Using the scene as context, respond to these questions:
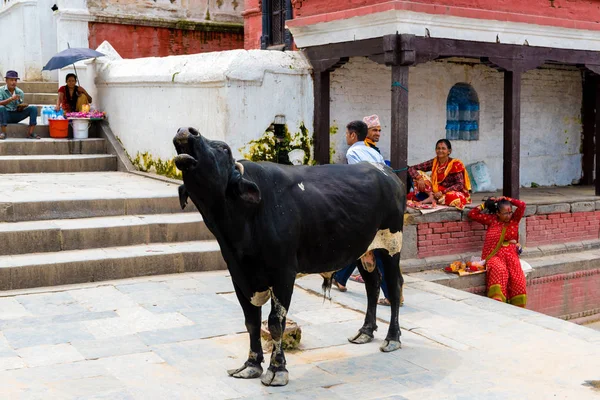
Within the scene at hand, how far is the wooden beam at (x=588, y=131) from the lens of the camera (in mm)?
15109

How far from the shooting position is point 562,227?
462 inches

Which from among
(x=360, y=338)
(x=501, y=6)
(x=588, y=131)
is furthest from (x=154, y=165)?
(x=588, y=131)

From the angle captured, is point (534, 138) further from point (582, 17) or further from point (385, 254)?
point (385, 254)

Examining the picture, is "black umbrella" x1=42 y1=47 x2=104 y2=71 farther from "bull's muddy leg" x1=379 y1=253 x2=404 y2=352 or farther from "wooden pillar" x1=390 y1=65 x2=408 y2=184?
"bull's muddy leg" x1=379 y1=253 x2=404 y2=352

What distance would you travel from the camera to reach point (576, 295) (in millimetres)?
11234

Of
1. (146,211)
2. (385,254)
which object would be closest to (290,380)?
(385,254)

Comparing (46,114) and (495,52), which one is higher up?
(495,52)

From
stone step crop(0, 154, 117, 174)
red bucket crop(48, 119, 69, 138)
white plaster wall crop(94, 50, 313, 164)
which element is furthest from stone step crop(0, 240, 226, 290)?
red bucket crop(48, 119, 69, 138)

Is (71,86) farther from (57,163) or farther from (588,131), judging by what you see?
(588,131)

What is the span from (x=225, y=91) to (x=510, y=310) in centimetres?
486

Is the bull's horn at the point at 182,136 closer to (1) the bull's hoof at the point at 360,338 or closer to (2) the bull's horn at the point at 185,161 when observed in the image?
(2) the bull's horn at the point at 185,161

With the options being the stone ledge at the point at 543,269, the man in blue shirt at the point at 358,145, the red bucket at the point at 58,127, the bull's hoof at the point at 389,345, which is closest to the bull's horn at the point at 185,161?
the bull's hoof at the point at 389,345

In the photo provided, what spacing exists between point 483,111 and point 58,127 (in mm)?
7474

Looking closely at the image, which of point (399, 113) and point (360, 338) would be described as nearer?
point (360, 338)
